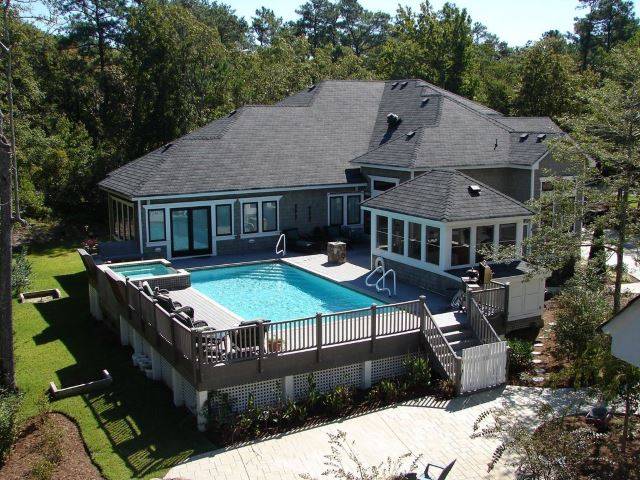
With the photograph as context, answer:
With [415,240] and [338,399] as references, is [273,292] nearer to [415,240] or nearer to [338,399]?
[415,240]

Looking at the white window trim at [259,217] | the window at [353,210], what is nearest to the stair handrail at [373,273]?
the white window trim at [259,217]

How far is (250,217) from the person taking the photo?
25234mm

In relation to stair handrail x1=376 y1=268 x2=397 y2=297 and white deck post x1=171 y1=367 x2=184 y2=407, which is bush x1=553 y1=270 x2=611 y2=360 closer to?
stair handrail x1=376 y1=268 x2=397 y2=297

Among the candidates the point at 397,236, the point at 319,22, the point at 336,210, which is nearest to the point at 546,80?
the point at 336,210

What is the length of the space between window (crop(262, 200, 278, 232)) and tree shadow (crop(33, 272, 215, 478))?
8067mm

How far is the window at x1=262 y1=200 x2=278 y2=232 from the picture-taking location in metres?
25.5

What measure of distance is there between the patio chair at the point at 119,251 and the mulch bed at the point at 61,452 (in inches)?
360

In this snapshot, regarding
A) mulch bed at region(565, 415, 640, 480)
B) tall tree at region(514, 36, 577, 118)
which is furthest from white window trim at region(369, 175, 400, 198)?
tall tree at region(514, 36, 577, 118)

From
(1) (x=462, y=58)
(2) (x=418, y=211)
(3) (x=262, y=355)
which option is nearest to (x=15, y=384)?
(3) (x=262, y=355)

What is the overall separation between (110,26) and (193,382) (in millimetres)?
37410

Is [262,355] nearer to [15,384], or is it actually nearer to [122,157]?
[15,384]

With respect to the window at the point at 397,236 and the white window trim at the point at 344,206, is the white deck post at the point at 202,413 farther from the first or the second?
the white window trim at the point at 344,206

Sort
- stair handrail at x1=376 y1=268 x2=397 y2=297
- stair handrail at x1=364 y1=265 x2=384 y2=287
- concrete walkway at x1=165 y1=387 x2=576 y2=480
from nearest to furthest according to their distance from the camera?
concrete walkway at x1=165 y1=387 x2=576 y2=480
stair handrail at x1=376 y1=268 x2=397 y2=297
stair handrail at x1=364 y1=265 x2=384 y2=287

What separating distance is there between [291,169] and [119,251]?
788 cm
